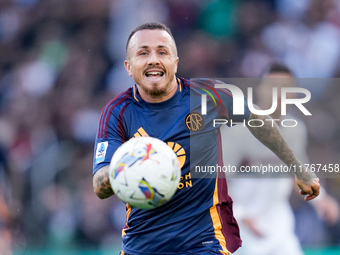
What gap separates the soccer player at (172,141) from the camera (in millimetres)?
4047

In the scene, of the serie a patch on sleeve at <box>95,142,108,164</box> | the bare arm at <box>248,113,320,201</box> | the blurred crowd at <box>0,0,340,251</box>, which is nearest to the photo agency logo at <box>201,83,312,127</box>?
the bare arm at <box>248,113,320,201</box>

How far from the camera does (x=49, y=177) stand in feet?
28.9

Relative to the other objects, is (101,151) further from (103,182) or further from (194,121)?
(194,121)

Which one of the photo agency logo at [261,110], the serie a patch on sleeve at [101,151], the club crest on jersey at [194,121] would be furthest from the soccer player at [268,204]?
the serie a patch on sleeve at [101,151]

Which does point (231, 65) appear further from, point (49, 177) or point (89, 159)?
point (49, 177)

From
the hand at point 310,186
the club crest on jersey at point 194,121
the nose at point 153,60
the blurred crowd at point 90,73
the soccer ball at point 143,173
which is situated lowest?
the soccer ball at point 143,173

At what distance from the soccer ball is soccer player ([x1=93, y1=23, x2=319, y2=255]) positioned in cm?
42

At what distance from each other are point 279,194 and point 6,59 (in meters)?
5.28

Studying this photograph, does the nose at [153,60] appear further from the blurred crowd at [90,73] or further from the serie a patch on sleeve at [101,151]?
the blurred crowd at [90,73]

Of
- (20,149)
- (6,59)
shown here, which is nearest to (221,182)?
(20,149)

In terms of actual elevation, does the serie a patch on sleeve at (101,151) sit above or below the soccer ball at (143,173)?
above

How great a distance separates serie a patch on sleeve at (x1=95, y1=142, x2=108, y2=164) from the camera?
4020 millimetres

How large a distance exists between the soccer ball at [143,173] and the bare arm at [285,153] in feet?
3.68

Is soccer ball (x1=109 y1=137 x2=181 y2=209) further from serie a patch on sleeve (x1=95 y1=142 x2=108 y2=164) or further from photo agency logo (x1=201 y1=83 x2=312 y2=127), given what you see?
photo agency logo (x1=201 y1=83 x2=312 y2=127)
